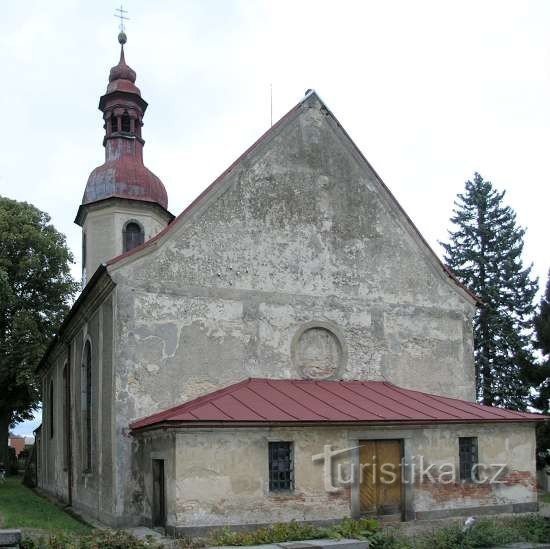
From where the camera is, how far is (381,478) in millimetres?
15766

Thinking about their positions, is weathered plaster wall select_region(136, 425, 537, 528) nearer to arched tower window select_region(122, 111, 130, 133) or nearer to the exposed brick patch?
the exposed brick patch

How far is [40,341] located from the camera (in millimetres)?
32906

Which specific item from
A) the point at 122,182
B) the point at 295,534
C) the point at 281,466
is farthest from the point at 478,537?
the point at 122,182

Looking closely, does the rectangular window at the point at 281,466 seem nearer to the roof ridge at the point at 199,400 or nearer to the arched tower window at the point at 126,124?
the roof ridge at the point at 199,400

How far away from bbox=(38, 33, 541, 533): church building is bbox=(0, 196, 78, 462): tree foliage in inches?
506

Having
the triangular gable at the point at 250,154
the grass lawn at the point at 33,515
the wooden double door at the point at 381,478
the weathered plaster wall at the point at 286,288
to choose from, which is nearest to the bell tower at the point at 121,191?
the grass lawn at the point at 33,515

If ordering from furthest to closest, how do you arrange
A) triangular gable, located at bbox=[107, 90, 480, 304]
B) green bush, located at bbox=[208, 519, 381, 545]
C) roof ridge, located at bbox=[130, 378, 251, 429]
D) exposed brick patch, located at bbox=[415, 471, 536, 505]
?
1. triangular gable, located at bbox=[107, 90, 480, 304]
2. exposed brick patch, located at bbox=[415, 471, 536, 505]
3. roof ridge, located at bbox=[130, 378, 251, 429]
4. green bush, located at bbox=[208, 519, 381, 545]

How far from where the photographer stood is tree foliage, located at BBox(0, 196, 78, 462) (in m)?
32.7

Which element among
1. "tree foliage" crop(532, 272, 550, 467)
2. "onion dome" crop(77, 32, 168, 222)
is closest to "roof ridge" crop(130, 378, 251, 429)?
"onion dome" crop(77, 32, 168, 222)

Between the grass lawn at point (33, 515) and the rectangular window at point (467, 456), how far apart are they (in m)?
8.29

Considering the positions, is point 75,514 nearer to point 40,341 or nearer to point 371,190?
point 371,190

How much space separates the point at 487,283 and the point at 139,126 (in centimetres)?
1659

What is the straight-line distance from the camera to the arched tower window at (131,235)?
94.1 ft

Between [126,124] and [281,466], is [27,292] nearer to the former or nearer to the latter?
[126,124]
